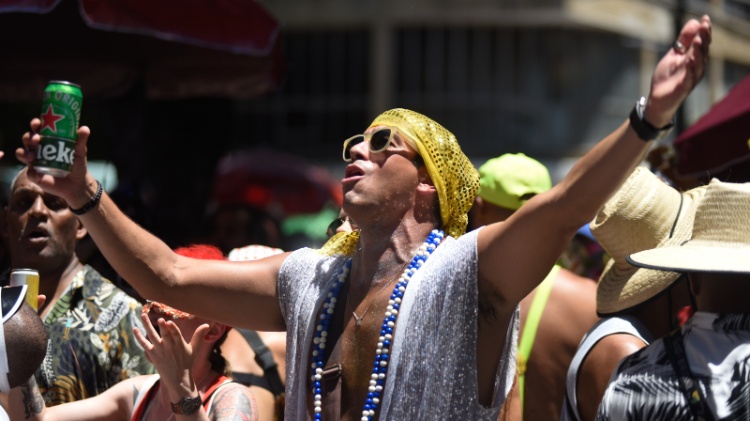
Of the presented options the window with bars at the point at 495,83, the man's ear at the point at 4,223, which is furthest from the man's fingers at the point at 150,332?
the window with bars at the point at 495,83

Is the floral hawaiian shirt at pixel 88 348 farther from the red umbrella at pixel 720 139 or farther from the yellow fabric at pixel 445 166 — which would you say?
the red umbrella at pixel 720 139

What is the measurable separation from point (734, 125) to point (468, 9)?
596 inches

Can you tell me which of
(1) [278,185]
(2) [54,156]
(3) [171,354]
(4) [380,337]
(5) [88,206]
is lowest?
(1) [278,185]

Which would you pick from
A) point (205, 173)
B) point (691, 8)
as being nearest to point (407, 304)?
point (205, 173)

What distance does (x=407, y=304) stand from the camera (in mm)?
3100

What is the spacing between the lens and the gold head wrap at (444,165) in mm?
3309

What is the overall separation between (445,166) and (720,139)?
9.83 feet

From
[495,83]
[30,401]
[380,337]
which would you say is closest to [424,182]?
[380,337]

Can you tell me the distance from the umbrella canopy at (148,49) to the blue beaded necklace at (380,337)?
3053mm

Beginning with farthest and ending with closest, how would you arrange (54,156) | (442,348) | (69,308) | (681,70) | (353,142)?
(69,308)
(353,142)
(54,156)
(442,348)
(681,70)

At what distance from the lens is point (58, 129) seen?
3.32 m

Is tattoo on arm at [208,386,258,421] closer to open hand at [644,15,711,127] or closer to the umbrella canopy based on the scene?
open hand at [644,15,711,127]

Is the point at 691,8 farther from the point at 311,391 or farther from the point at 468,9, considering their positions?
the point at 311,391

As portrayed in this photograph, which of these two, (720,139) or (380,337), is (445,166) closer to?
(380,337)
